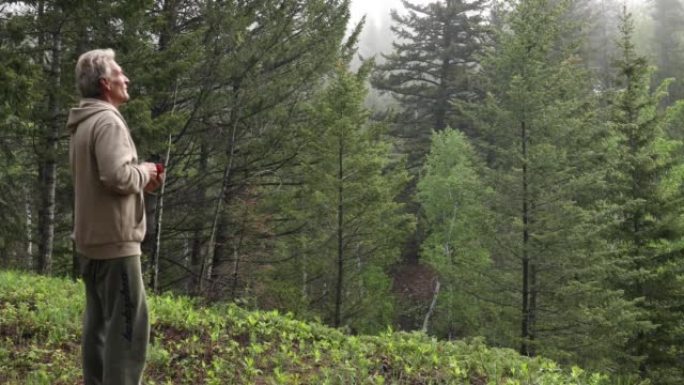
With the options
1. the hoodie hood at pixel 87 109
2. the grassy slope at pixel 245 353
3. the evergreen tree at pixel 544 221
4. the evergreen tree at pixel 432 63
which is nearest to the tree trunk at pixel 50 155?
the grassy slope at pixel 245 353

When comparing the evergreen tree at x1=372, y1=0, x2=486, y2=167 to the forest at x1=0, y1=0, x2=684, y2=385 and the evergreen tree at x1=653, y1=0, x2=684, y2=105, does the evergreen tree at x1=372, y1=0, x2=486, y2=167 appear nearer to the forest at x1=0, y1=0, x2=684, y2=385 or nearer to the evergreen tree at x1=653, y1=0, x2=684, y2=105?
the forest at x1=0, y1=0, x2=684, y2=385

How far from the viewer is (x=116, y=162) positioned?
3.05 meters

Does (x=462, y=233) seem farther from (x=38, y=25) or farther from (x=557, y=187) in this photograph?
(x=38, y=25)

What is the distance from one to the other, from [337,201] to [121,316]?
14.4 metres

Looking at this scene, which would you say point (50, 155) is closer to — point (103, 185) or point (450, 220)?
point (103, 185)

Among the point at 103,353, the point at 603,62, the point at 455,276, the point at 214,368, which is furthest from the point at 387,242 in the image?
the point at 603,62

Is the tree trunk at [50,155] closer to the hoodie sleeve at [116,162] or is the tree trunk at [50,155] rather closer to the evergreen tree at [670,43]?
the hoodie sleeve at [116,162]

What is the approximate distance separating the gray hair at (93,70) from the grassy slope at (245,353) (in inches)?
111

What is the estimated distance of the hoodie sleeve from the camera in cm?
304

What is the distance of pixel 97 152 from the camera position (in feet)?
10.2

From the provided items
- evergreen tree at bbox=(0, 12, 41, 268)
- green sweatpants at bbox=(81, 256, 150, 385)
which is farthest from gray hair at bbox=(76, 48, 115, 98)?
evergreen tree at bbox=(0, 12, 41, 268)

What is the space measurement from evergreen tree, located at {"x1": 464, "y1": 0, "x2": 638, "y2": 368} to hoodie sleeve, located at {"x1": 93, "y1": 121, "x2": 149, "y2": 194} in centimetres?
1317

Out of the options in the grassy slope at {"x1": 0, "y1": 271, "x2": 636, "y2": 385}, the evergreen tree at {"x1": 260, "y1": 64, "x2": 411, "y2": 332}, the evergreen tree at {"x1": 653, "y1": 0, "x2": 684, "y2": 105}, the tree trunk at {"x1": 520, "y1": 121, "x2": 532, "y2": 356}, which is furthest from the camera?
the evergreen tree at {"x1": 653, "y1": 0, "x2": 684, "y2": 105}

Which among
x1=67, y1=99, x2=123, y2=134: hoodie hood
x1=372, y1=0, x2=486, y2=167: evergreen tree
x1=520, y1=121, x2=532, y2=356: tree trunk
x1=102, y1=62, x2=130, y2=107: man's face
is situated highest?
x1=372, y1=0, x2=486, y2=167: evergreen tree
